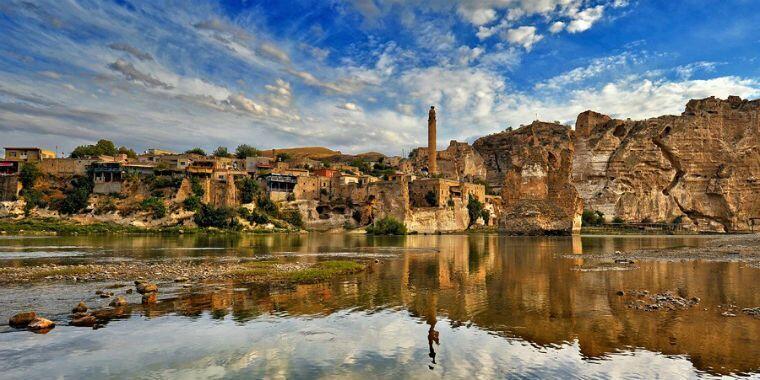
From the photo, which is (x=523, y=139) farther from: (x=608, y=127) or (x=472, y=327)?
(x=472, y=327)

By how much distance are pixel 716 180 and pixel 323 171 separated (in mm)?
66787

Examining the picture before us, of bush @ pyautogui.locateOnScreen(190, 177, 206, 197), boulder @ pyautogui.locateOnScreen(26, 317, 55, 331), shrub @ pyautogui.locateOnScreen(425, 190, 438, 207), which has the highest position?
bush @ pyautogui.locateOnScreen(190, 177, 206, 197)

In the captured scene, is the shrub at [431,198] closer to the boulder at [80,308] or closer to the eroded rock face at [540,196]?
the eroded rock face at [540,196]

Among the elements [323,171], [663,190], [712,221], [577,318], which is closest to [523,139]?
[663,190]

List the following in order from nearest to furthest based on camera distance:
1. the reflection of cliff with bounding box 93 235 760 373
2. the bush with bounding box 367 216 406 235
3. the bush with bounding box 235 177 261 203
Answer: the reflection of cliff with bounding box 93 235 760 373 < the bush with bounding box 367 216 406 235 < the bush with bounding box 235 177 261 203

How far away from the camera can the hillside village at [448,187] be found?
6500 cm

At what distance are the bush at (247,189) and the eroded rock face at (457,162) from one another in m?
46.5

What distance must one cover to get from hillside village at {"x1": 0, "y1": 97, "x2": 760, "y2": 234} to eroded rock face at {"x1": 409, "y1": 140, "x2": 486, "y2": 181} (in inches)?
371

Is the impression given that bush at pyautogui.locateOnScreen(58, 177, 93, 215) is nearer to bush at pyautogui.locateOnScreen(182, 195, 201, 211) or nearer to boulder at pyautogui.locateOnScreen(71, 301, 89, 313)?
bush at pyautogui.locateOnScreen(182, 195, 201, 211)

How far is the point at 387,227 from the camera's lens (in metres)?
67.8

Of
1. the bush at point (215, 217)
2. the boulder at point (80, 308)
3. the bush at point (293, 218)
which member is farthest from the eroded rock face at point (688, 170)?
the boulder at point (80, 308)

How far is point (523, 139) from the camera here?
11462cm

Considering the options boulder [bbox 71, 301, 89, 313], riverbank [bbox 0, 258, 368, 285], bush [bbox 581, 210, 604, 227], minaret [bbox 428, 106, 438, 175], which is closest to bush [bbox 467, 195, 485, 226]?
bush [bbox 581, 210, 604, 227]

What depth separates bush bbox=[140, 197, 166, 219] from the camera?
64.2m
